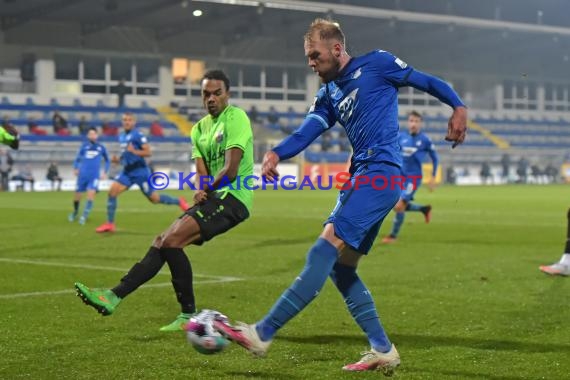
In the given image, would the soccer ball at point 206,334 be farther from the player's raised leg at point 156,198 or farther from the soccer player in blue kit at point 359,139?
the player's raised leg at point 156,198

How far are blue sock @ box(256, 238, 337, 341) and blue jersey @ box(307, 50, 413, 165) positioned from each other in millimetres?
671

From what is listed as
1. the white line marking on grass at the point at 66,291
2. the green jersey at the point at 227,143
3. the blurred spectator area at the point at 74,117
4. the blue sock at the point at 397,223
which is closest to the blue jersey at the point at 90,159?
the blue sock at the point at 397,223

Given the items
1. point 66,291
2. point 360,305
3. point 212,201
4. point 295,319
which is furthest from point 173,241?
point 66,291

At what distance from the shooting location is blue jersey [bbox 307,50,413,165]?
542 centimetres

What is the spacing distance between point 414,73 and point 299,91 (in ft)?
166

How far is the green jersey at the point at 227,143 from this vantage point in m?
7.01

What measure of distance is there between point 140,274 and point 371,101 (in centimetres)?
235

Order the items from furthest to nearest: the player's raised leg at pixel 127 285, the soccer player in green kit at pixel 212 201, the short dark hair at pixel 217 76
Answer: the short dark hair at pixel 217 76
the soccer player in green kit at pixel 212 201
the player's raised leg at pixel 127 285

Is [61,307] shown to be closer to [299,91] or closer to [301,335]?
[301,335]

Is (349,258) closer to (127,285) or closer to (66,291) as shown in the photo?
(127,285)

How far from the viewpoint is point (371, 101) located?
5.41 metres

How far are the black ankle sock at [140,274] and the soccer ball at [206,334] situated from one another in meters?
1.66

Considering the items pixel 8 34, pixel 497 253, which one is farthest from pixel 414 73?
pixel 8 34

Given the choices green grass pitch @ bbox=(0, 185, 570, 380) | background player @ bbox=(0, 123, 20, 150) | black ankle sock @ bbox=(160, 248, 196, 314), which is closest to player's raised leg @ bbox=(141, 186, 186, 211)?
green grass pitch @ bbox=(0, 185, 570, 380)
